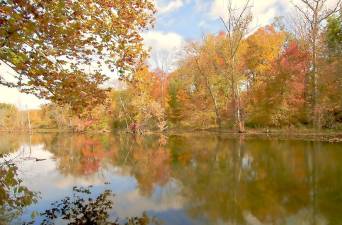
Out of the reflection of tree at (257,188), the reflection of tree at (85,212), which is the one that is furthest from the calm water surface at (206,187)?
the reflection of tree at (85,212)

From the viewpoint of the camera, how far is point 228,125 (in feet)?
130

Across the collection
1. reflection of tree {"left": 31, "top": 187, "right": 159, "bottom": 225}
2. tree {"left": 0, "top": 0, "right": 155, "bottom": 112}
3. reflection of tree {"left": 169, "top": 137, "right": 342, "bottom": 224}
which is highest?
tree {"left": 0, "top": 0, "right": 155, "bottom": 112}

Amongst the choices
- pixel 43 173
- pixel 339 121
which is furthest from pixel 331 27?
pixel 43 173

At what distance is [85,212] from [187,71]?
42069 millimetres

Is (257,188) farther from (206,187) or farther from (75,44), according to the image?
(75,44)

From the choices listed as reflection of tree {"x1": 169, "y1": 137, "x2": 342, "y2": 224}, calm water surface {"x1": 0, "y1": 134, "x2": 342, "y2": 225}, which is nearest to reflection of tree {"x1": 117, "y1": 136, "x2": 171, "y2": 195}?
calm water surface {"x1": 0, "y1": 134, "x2": 342, "y2": 225}

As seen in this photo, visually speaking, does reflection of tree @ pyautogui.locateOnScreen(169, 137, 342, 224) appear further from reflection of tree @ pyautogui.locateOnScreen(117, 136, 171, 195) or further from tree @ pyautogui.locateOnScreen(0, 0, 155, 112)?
tree @ pyautogui.locateOnScreen(0, 0, 155, 112)

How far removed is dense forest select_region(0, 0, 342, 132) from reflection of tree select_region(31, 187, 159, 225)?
2.23m

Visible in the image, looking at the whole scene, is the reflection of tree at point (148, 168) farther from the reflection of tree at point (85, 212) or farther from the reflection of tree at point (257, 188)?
the reflection of tree at point (85, 212)

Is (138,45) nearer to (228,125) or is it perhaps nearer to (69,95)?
(69,95)

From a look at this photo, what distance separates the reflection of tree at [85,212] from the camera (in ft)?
21.9

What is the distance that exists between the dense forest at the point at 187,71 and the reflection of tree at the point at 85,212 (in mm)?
2232

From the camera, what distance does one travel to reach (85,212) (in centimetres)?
724

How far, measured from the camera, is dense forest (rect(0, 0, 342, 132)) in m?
6.98
